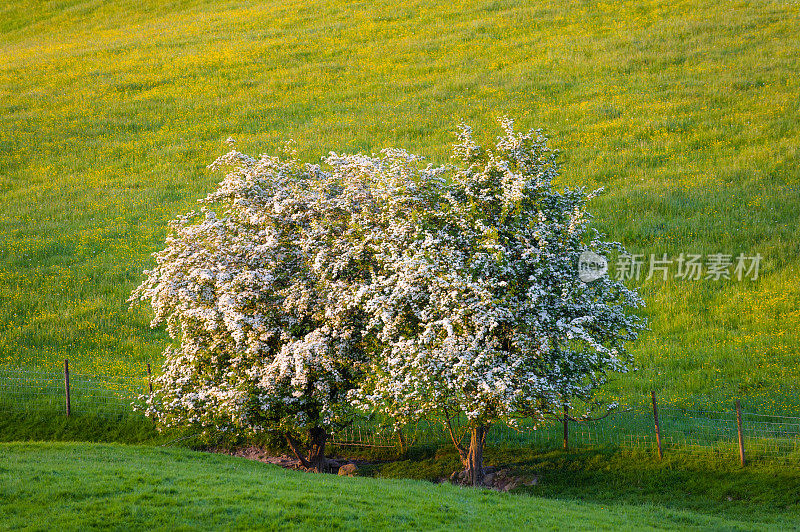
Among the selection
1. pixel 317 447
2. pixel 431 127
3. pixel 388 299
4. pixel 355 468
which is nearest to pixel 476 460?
pixel 355 468

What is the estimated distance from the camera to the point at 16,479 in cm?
1630

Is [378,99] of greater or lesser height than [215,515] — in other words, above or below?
above

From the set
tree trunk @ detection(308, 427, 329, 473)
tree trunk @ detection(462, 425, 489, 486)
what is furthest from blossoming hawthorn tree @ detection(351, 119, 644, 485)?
tree trunk @ detection(308, 427, 329, 473)

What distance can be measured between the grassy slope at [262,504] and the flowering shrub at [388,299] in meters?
2.81

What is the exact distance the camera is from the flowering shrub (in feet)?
65.5

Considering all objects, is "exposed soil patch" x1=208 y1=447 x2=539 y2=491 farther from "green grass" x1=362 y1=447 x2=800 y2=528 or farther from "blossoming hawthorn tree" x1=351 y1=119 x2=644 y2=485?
"blossoming hawthorn tree" x1=351 y1=119 x2=644 y2=485

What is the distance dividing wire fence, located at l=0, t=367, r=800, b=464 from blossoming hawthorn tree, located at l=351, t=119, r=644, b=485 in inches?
99.4

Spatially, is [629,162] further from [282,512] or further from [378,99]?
[282,512]

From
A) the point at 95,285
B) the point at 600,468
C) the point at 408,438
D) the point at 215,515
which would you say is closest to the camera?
the point at 215,515

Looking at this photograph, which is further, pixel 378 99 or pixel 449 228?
pixel 378 99

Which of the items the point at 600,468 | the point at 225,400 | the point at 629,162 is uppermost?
the point at 629,162

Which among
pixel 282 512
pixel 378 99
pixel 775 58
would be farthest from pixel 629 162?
pixel 282 512

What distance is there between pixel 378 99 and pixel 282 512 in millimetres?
54130

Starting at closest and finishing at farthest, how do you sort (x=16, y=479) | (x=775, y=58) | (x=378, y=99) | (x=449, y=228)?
1. (x=16, y=479)
2. (x=449, y=228)
3. (x=775, y=58)
4. (x=378, y=99)
